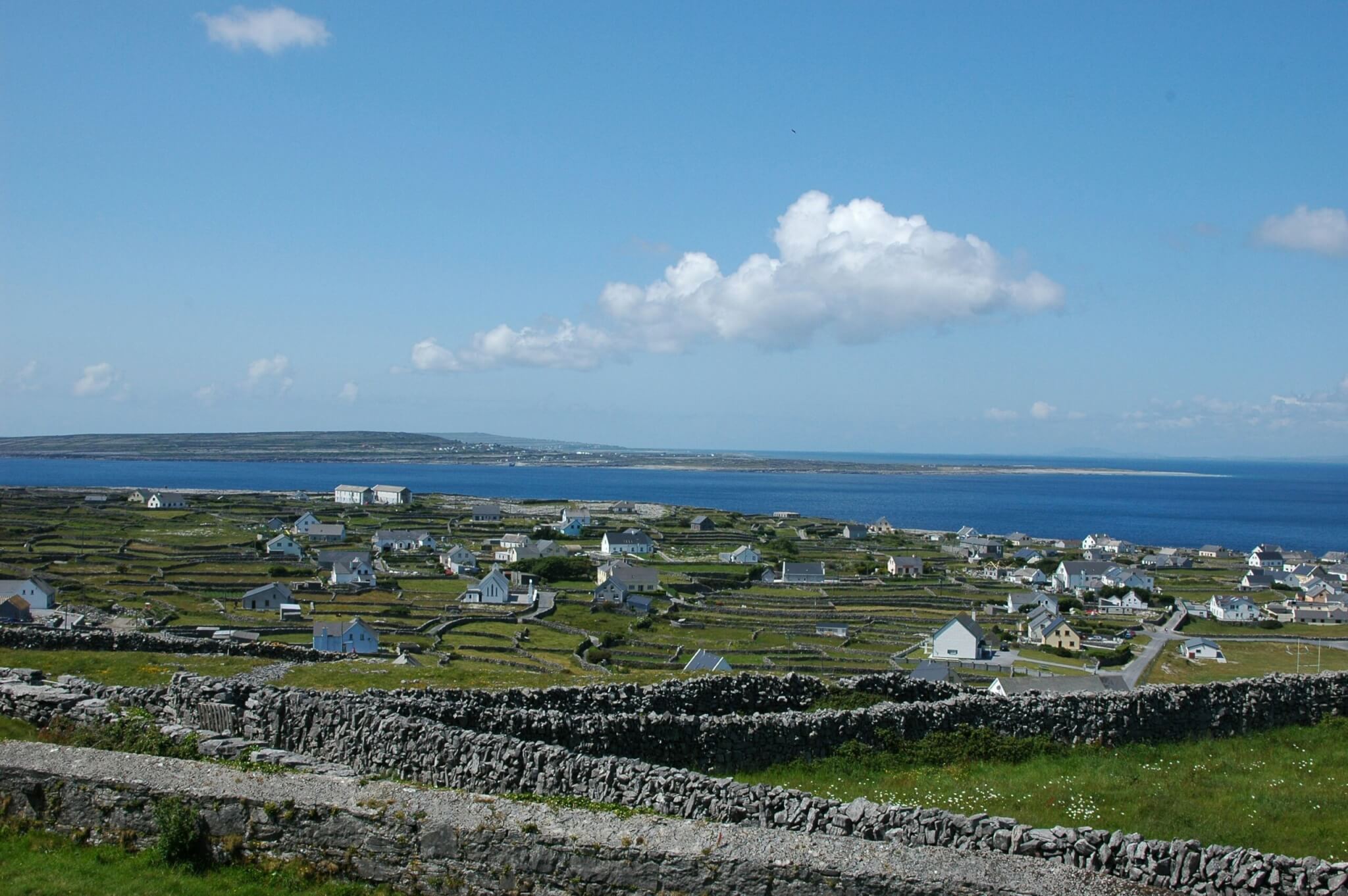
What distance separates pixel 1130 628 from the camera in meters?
69.5

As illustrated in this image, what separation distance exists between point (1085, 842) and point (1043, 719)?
7.36 meters

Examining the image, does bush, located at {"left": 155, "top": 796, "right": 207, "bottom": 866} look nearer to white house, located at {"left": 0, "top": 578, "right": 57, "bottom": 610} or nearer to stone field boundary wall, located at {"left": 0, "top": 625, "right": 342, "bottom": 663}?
stone field boundary wall, located at {"left": 0, "top": 625, "right": 342, "bottom": 663}

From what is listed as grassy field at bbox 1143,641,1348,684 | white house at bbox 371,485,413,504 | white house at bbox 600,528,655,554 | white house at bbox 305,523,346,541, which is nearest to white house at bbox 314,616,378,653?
grassy field at bbox 1143,641,1348,684

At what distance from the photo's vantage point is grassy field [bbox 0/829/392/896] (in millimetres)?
8445

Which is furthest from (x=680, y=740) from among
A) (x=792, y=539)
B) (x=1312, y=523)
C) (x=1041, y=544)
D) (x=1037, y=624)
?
(x=1312, y=523)

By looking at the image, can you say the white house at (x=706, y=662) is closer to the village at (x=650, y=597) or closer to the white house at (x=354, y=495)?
the village at (x=650, y=597)

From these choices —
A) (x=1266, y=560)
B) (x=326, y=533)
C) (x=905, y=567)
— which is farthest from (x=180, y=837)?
(x=1266, y=560)

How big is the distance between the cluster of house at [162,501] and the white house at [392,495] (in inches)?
1300

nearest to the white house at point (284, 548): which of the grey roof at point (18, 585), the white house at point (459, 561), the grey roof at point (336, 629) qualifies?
the white house at point (459, 561)

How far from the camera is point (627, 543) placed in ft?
371

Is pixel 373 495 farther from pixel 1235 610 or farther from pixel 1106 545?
pixel 1235 610

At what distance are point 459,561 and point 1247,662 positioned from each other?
218 ft

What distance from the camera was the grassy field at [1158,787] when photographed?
11422 millimetres

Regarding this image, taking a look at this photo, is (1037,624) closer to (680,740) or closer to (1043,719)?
(1043,719)
